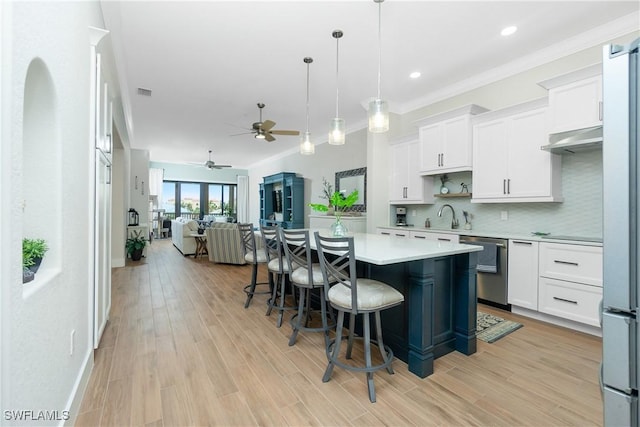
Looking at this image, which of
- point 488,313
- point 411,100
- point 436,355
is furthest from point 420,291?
point 411,100

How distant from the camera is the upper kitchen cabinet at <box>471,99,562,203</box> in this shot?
318 cm

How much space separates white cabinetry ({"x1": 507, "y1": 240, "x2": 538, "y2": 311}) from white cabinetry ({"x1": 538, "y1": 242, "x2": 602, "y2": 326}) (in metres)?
0.06

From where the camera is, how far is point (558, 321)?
9.75 ft

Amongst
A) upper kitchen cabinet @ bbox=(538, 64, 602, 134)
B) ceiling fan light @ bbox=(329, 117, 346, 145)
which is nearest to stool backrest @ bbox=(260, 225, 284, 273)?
ceiling fan light @ bbox=(329, 117, 346, 145)

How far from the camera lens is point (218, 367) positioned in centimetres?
218

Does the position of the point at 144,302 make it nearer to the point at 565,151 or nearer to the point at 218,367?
the point at 218,367

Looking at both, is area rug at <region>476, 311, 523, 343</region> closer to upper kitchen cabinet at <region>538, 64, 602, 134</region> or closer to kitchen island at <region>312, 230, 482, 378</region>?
kitchen island at <region>312, 230, 482, 378</region>

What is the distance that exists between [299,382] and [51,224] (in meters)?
1.68

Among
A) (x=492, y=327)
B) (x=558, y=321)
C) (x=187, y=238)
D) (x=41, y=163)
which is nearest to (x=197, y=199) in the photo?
(x=187, y=238)

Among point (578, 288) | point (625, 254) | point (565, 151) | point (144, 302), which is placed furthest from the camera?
point (144, 302)

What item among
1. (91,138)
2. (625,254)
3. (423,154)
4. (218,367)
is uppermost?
(423,154)

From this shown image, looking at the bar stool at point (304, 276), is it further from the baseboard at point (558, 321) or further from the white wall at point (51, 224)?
the baseboard at point (558, 321)

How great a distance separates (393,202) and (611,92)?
4.16 m

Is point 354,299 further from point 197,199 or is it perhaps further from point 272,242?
point 197,199
